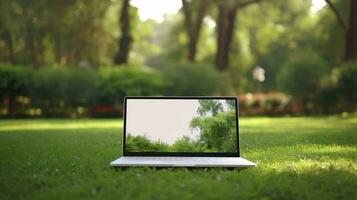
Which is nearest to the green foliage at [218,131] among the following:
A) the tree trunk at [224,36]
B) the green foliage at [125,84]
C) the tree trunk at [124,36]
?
the green foliage at [125,84]

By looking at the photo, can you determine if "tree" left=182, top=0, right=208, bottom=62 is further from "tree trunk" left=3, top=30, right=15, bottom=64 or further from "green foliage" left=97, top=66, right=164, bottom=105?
"tree trunk" left=3, top=30, right=15, bottom=64

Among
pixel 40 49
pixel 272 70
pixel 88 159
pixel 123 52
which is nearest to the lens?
pixel 88 159

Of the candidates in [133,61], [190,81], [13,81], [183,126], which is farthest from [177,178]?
[133,61]

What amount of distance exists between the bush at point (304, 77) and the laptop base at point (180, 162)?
23684mm

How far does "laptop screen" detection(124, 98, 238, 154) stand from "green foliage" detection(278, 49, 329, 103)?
23.6 metres

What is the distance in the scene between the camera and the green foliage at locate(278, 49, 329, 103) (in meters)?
31.1

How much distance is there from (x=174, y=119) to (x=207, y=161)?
33.2 inches

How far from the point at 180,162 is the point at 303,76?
2480cm

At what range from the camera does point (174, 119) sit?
812cm

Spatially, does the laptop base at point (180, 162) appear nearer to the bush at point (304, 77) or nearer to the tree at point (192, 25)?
the bush at point (304, 77)

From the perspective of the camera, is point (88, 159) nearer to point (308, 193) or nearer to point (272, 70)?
point (308, 193)

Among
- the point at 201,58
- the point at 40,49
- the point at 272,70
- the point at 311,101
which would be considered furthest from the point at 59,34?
the point at 272,70

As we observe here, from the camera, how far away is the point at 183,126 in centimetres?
809

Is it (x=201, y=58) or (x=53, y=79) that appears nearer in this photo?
(x=53, y=79)
